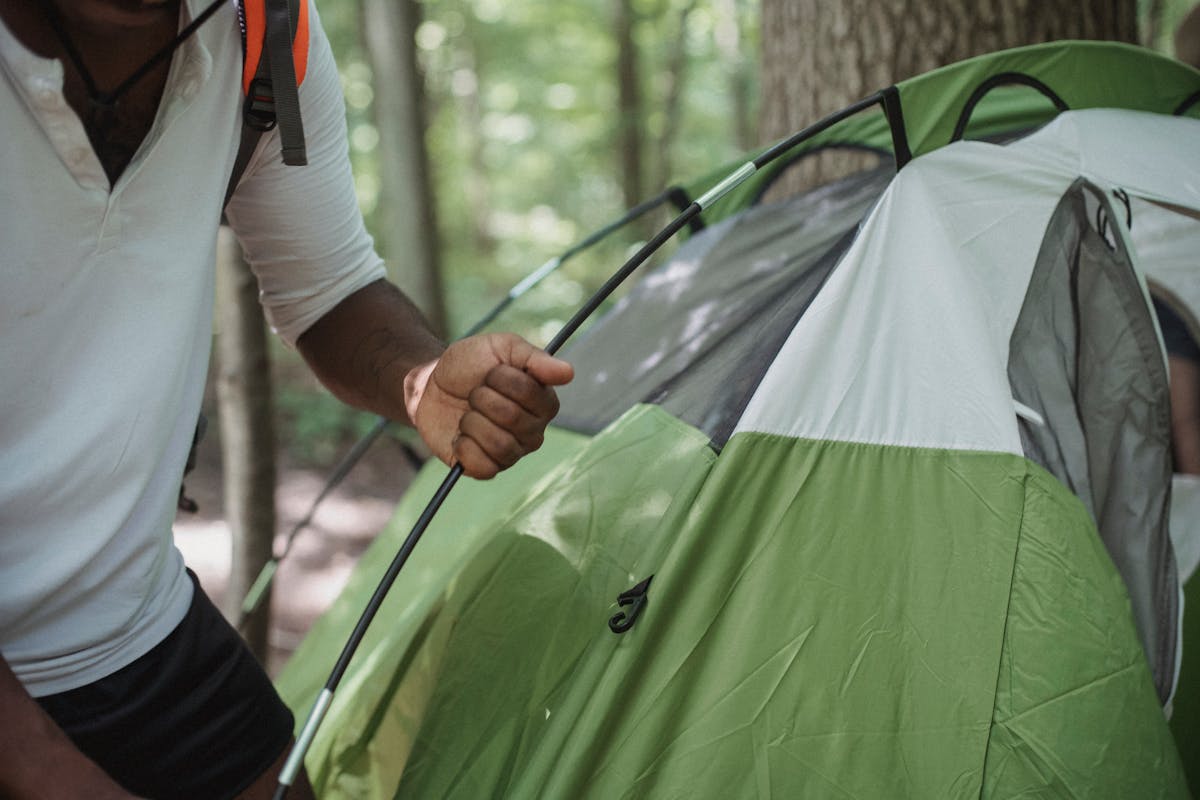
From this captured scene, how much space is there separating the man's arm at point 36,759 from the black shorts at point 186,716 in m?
0.18

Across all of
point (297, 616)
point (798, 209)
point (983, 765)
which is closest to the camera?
point (983, 765)

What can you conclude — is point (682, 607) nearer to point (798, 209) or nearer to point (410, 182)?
point (798, 209)

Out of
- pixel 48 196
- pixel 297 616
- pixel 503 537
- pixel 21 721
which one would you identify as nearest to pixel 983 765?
pixel 503 537

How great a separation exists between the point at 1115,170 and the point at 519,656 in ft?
4.18

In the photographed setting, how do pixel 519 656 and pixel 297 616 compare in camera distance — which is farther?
pixel 297 616

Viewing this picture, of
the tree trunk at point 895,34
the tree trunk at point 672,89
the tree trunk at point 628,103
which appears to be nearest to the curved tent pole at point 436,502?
the tree trunk at point 895,34

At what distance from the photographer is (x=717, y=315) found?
1918 mm

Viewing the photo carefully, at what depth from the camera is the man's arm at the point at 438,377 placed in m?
1.11

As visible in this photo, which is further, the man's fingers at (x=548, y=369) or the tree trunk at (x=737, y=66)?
the tree trunk at (x=737, y=66)

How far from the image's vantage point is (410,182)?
446 cm

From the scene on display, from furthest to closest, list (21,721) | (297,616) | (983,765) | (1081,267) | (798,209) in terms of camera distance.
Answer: (297,616) → (798,209) → (1081,267) → (983,765) → (21,721)

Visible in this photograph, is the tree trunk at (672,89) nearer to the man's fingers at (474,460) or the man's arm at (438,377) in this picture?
the man's arm at (438,377)

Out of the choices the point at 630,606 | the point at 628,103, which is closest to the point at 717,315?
the point at 630,606

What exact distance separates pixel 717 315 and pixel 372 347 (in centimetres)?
76
